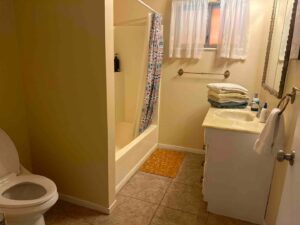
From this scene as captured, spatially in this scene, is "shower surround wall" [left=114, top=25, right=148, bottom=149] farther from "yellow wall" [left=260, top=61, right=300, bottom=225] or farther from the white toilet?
"yellow wall" [left=260, top=61, right=300, bottom=225]

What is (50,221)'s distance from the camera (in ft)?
5.85

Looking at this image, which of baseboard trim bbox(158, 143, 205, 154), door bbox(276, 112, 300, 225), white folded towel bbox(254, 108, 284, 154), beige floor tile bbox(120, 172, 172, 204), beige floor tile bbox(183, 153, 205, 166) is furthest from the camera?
baseboard trim bbox(158, 143, 205, 154)

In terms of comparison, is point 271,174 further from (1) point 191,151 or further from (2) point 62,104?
(2) point 62,104

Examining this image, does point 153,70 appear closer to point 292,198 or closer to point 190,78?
point 190,78

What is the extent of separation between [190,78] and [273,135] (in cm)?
169

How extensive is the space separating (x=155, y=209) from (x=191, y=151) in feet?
4.32

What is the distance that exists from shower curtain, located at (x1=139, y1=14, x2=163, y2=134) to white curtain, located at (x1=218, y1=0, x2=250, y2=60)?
72cm

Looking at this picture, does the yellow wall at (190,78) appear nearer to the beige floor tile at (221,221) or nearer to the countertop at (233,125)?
the countertop at (233,125)

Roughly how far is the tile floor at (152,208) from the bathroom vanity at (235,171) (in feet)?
0.42

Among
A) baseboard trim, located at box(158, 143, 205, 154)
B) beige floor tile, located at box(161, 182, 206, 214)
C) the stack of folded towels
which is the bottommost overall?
beige floor tile, located at box(161, 182, 206, 214)

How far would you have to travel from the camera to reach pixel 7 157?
1.63 metres

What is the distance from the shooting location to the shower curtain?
243cm

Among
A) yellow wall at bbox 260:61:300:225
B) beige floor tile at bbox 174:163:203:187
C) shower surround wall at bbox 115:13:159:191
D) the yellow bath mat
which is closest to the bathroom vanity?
yellow wall at bbox 260:61:300:225

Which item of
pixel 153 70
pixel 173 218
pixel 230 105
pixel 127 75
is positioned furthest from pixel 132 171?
pixel 127 75
